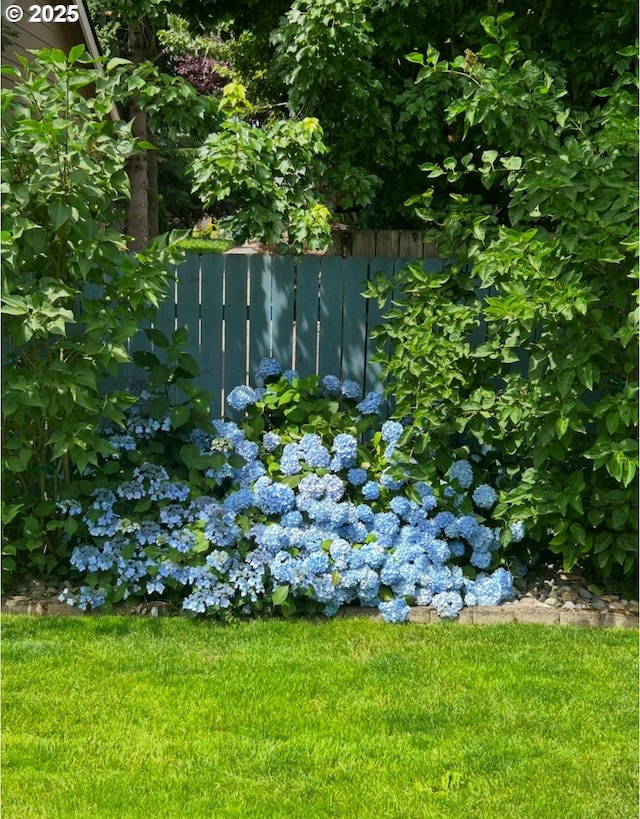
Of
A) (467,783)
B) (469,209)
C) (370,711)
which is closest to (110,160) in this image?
(469,209)

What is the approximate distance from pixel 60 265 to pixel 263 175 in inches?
48.2

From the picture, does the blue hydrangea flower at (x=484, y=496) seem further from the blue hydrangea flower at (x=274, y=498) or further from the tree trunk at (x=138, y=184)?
the tree trunk at (x=138, y=184)

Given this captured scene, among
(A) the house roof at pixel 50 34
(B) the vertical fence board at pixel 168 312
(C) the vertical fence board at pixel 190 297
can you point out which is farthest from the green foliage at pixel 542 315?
(A) the house roof at pixel 50 34

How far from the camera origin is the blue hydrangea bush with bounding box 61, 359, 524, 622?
13.0ft

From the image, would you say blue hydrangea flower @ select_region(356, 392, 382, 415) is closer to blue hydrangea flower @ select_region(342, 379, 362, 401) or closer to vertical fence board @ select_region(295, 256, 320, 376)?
blue hydrangea flower @ select_region(342, 379, 362, 401)

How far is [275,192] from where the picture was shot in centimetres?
476

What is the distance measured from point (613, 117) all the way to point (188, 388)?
223 cm

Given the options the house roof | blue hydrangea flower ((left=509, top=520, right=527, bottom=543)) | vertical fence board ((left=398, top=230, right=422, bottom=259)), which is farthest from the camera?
the house roof

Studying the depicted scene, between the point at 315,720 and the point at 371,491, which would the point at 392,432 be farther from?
the point at 315,720

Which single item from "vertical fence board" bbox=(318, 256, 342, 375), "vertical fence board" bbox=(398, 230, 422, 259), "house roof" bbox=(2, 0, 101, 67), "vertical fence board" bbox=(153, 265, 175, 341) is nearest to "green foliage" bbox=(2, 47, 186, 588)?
"vertical fence board" bbox=(153, 265, 175, 341)

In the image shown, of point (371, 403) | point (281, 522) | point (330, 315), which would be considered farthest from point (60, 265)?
point (371, 403)

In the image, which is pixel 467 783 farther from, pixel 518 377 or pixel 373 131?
pixel 373 131

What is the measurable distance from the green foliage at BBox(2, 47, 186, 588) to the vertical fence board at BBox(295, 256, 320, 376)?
1172 millimetres

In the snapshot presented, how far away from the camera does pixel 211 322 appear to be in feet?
16.5
